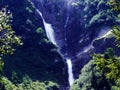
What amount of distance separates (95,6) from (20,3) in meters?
28.2

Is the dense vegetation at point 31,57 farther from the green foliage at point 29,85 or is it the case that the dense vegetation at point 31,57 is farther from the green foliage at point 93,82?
the green foliage at point 93,82

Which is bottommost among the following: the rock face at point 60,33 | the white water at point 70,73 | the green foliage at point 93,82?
the green foliage at point 93,82

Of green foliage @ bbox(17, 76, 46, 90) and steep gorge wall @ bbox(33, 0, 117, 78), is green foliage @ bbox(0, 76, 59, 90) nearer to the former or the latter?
green foliage @ bbox(17, 76, 46, 90)

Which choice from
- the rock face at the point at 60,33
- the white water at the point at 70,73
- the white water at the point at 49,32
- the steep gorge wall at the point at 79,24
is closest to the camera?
the white water at the point at 70,73

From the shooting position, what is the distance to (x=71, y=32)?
124562 mm

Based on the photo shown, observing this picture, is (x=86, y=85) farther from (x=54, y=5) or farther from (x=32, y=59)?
(x=54, y=5)

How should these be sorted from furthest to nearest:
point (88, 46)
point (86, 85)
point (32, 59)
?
point (88, 46) < point (32, 59) < point (86, 85)

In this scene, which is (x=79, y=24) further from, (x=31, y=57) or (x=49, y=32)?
(x=31, y=57)

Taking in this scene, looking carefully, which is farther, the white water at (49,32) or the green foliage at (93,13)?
the white water at (49,32)

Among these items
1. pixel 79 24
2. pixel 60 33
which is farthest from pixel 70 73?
pixel 79 24

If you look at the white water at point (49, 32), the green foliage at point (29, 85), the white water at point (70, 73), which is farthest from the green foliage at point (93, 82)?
the white water at point (49, 32)

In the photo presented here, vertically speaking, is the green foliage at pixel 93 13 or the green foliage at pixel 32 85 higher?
the green foliage at pixel 93 13

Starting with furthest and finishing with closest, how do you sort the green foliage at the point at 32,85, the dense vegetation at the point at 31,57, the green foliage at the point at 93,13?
the green foliage at the point at 93,13 < the dense vegetation at the point at 31,57 < the green foliage at the point at 32,85

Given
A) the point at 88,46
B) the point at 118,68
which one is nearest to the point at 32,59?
the point at 88,46
